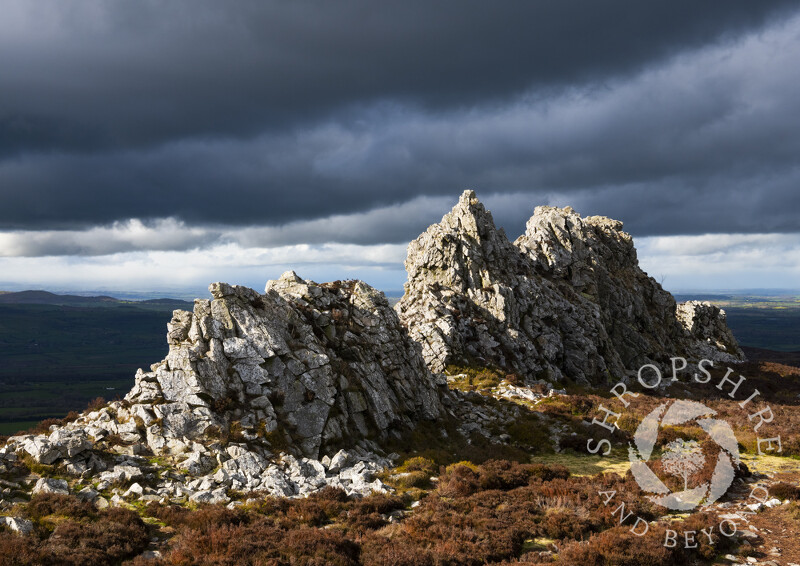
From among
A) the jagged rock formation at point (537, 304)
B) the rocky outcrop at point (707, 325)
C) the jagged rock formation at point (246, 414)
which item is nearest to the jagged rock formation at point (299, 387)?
the jagged rock formation at point (246, 414)

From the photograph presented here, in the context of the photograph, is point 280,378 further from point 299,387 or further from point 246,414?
point 246,414

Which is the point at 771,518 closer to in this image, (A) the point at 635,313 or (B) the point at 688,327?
(A) the point at 635,313

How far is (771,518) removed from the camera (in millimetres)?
20969

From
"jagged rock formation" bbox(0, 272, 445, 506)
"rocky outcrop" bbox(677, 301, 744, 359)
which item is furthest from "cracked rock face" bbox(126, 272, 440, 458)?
"rocky outcrop" bbox(677, 301, 744, 359)

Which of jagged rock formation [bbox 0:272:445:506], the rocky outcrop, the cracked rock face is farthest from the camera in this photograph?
the rocky outcrop

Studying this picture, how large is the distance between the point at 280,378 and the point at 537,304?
45.2 meters

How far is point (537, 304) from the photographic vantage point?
213ft

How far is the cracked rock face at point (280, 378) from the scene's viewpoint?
25453mm

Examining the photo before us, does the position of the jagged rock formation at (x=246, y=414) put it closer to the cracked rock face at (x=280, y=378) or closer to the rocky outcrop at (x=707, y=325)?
the cracked rock face at (x=280, y=378)

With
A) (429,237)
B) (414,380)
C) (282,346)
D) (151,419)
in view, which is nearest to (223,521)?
(151,419)

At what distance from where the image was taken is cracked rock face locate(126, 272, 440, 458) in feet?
83.5

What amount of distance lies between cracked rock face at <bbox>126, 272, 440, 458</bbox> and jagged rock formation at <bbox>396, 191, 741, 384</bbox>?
63.7ft

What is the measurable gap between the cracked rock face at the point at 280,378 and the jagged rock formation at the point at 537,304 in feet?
63.7

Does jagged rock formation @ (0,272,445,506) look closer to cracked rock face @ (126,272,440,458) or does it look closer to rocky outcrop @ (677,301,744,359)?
cracked rock face @ (126,272,440,458)
